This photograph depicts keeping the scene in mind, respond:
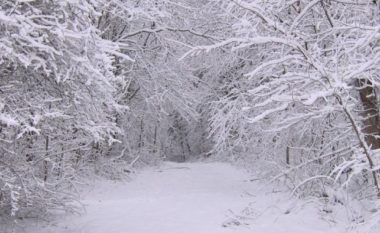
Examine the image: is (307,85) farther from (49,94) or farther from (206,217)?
(206,217)

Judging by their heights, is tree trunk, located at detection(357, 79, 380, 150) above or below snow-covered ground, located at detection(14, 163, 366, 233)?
above

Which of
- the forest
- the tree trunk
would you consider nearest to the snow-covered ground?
the forest

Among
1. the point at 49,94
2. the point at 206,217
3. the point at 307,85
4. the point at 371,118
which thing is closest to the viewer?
the point at 307,85

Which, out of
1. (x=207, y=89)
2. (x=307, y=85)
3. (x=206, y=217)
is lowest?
(x=206, y=217)

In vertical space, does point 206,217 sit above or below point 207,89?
below

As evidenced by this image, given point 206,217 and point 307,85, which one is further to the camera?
point 206,217

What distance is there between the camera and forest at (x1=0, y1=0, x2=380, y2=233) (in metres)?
4.53

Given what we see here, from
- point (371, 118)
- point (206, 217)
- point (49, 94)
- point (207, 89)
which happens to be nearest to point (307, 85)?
point (371, 118)

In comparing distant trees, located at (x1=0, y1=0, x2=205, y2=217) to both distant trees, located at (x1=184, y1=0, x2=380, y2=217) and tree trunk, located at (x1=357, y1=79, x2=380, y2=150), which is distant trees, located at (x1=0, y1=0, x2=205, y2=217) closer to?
distant trees, located at (x1=184, y1=0, x2=380, y2=217)

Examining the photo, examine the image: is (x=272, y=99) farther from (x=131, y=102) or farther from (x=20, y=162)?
(x=131, y=102)

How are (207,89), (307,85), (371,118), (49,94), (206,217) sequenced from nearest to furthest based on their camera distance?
(307,85), (371,118), (49,94), (206,217), (207,89)

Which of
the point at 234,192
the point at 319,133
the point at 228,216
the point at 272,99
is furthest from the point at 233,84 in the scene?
the point at 272,99

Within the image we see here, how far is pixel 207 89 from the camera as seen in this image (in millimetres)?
16062

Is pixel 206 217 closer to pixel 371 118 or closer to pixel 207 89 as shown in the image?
pixel 371 118
